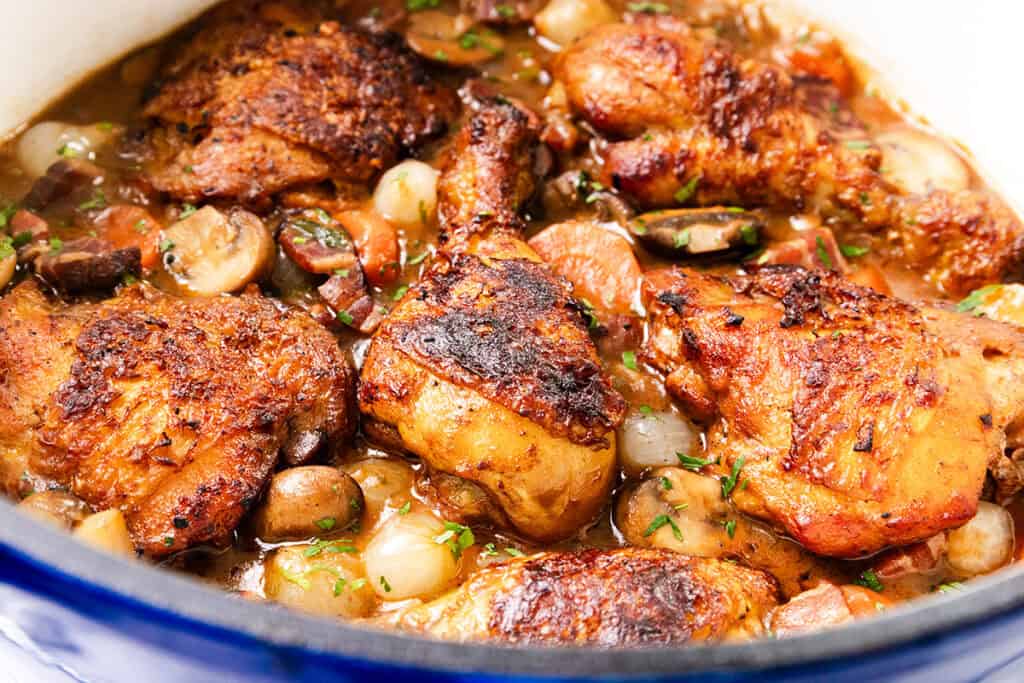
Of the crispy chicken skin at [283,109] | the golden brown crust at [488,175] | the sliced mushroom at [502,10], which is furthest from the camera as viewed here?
the sliced mushroom at [502,10]

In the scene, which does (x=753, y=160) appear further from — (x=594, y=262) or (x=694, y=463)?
(x=694, y=463)

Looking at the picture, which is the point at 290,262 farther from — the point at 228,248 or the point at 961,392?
the point at 961,392

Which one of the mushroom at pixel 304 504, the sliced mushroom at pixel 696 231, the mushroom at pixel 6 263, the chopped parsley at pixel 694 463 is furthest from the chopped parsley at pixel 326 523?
the sliced mushroom at pixel 696 231

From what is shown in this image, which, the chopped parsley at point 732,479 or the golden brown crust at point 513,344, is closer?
the golden brown crust at point 513,344

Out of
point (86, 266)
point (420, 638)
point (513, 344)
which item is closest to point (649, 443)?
point (513, 344)

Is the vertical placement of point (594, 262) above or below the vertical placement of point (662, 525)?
above

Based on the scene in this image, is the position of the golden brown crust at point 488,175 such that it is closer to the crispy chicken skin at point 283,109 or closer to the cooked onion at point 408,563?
the crispy chicken skin at point 283,109
